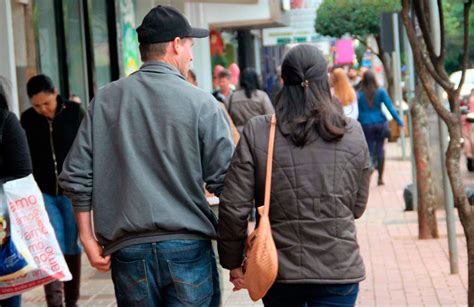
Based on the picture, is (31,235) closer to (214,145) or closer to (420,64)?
(214,145)

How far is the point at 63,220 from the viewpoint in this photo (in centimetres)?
812

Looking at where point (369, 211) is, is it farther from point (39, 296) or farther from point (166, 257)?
point (166, 257)

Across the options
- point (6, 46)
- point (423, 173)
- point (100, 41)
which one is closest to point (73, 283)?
point (6, 46)

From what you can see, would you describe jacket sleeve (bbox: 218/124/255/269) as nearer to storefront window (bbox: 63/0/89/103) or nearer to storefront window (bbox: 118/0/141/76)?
storefront window (bbox: 63/0/89/103)

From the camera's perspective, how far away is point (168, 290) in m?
4.45

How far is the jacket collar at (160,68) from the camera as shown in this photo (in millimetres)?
4590

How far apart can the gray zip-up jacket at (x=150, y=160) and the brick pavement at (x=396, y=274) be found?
3.93 m

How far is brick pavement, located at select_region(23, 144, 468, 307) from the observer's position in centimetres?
848

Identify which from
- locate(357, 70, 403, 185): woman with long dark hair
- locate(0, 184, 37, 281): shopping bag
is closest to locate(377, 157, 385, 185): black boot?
locate(357, 70, 403, 185): woman with long dark hair

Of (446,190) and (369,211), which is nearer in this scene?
(446,190)

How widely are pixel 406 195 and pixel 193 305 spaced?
1051 centimetres

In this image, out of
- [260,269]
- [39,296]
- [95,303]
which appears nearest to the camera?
[260,269]

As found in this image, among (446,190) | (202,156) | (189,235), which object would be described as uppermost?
(202,156)

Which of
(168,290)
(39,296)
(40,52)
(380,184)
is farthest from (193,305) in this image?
(380,184)
